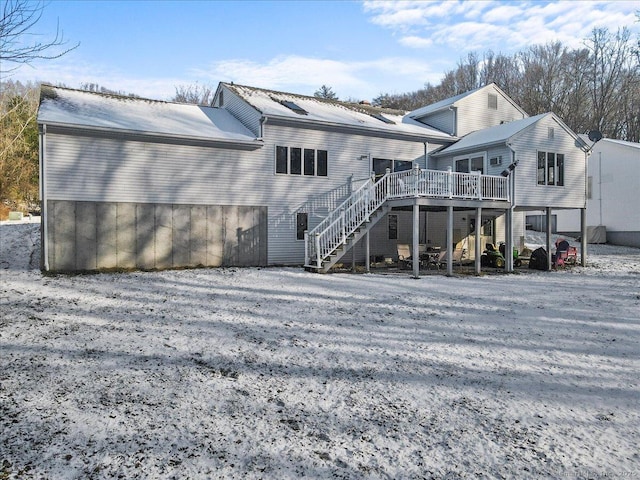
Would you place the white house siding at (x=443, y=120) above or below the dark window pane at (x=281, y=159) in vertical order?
above

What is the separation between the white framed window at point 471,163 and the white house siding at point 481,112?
1.99 meters

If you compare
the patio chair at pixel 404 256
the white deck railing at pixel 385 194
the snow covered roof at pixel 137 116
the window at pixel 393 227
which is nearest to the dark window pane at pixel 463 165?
the white deck railing at pixel 385 194

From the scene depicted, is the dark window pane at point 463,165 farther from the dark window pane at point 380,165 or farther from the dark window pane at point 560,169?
the dark window pane at point 560,169

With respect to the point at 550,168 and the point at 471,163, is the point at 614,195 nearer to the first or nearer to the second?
the point at 550,168

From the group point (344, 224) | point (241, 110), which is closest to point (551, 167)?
point (344, 224)

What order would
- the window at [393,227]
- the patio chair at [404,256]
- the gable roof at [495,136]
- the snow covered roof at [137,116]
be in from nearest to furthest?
the snow covered roof at [137,116], the patio chair at [404,256], the gable roof at [495,136], the window at [393,227]

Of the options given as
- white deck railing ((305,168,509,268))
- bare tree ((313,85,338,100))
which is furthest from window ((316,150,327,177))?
bare tree ((313,85,338,100))

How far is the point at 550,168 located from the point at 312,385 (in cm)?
1647

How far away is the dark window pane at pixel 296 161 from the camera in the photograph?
55.7 feet

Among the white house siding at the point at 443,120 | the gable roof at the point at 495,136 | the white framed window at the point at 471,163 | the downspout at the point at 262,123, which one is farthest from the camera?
the white house siding at the point at 443,120

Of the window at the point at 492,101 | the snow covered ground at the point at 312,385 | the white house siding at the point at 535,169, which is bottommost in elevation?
the snow covered ground at the point at 312,385

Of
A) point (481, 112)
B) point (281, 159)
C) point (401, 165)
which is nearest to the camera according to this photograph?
point (281, 159)

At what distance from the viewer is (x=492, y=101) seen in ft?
72.2

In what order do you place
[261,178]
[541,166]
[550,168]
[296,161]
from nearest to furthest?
1. [261,178]
2. [296,161]
3. [541,166]
4. [550,168]
